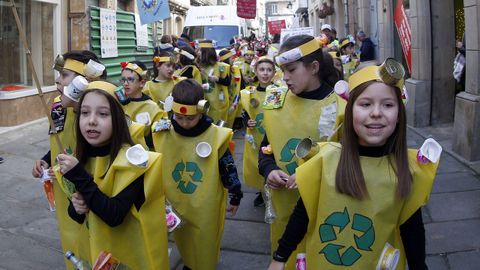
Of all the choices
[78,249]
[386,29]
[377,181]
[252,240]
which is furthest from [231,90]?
[377,181]

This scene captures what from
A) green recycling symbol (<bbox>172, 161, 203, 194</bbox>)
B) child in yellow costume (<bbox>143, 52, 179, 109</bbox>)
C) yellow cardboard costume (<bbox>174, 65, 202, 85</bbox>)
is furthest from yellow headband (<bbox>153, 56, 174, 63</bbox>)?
green recycling symbol (<bbox>172, 161, 203, 194</bbox>)

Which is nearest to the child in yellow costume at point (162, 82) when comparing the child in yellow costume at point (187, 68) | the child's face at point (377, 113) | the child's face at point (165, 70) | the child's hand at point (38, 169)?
the child's face at point (165, 70)

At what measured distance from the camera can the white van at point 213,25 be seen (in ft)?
67.7

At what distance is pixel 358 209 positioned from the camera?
8.00ft

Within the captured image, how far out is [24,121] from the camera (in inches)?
391

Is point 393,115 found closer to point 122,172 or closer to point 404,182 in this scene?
point 404,182

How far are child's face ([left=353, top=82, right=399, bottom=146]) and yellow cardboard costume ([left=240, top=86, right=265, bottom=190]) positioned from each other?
10.6 feet

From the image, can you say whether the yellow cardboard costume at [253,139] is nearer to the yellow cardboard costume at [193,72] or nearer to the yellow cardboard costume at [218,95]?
the yellow cardboard costume at [193,72]

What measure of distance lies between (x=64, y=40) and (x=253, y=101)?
7.90 m

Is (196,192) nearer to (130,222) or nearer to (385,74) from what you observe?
(130,222)

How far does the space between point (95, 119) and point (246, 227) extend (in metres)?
3.03

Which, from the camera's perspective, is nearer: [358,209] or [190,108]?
[358,209]

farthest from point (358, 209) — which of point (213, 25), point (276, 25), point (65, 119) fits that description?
point (276, 25)

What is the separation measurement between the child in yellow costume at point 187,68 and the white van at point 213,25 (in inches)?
Answer: 474
